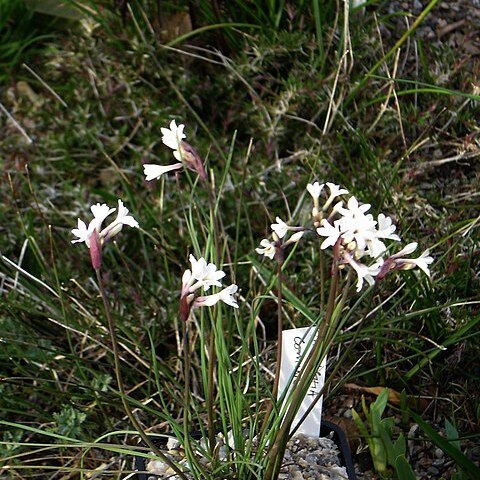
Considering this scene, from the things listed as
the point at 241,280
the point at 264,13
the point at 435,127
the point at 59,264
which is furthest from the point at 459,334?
the point at 264,13

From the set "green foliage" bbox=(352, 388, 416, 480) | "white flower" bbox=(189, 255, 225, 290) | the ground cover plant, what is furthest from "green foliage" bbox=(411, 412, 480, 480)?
"white flower" bbox=(189, 255, 225, 290)

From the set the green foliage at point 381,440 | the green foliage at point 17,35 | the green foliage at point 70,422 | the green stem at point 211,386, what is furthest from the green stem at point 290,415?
the green foliage at point 17,35

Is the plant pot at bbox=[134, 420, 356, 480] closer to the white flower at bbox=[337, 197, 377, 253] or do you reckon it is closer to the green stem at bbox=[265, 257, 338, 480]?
the green stem at bbox=[265, 257, 338, 480]

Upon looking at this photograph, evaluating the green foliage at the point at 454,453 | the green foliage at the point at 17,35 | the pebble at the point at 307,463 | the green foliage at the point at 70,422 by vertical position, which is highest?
the green foliage at the point at 17,35

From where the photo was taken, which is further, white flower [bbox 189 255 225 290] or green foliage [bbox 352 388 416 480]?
green foliage [bbox 352 388 416 480]

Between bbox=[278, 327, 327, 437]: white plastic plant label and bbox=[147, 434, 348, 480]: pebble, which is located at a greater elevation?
bbox=[278, 327, 327, 437]: white plastic plant label

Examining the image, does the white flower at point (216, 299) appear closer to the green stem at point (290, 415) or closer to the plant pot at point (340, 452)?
the green stem at point (290, 415)
